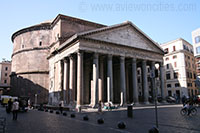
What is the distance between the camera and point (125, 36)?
2758cm

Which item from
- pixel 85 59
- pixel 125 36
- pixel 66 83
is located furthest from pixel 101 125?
pixel 85 59

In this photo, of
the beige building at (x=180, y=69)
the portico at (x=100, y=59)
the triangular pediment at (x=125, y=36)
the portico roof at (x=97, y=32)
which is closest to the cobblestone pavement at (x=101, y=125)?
the portico at (x=100, y=59)

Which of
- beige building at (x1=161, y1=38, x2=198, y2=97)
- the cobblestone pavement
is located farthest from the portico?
beige building at (x1=161, y1=38, x2=198, y2=97)

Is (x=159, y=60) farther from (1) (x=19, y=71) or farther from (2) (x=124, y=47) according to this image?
(1) (x=19, y=71)

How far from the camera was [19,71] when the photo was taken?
41938 mm

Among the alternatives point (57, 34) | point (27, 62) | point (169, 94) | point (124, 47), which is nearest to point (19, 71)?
point (27, 62)

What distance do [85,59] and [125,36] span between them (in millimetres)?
8424

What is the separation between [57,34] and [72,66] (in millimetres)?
10086

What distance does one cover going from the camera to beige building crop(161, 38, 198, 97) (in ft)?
137

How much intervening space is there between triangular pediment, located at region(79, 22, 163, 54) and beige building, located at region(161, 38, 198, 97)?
13873mm

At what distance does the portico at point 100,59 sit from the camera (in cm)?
2312

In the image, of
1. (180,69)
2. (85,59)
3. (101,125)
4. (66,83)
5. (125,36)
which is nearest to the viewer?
(101,125)

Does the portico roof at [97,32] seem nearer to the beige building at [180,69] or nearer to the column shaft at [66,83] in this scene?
the column shaft at [66,83]

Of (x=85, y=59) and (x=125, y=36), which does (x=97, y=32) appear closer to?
(x=125, y=36)
